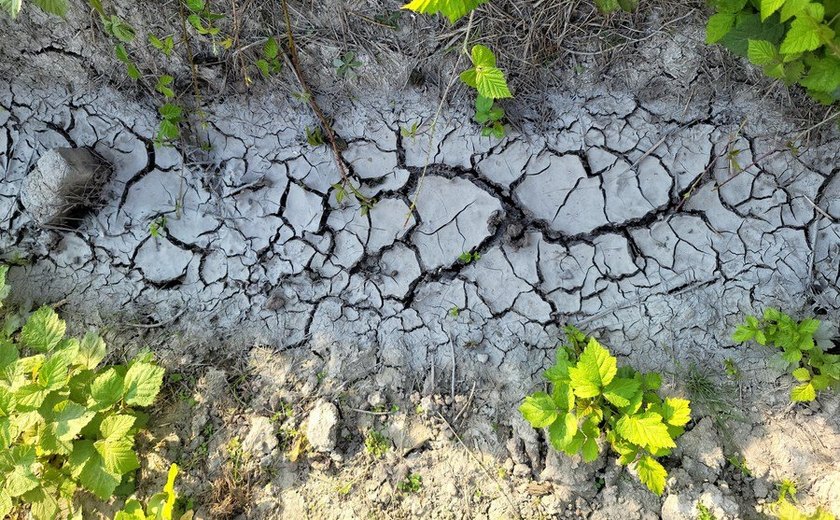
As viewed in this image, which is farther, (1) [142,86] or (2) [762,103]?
(1) [142,86]

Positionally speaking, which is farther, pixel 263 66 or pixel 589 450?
pixel 263 66

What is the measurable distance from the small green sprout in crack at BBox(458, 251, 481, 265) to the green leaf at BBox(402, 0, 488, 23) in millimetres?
1102

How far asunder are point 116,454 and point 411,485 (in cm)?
110

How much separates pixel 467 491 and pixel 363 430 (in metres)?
0.46

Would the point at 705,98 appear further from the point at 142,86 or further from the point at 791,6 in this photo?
the point at 142,86

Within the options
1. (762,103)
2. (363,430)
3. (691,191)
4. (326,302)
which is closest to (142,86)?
(326,302)

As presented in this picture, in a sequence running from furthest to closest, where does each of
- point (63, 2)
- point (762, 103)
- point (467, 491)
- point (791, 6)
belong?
point (762, 103) → point (467, 491) → point (63, 2) → point (791, 6)

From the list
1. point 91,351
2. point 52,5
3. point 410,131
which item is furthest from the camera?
point 410,131

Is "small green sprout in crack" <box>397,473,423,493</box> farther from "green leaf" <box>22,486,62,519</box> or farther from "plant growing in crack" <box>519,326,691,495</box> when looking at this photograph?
Result: "green leaf" <box>22,486,62,519</box>

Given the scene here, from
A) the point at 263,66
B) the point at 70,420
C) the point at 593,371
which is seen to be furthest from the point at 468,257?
the point at 70,420

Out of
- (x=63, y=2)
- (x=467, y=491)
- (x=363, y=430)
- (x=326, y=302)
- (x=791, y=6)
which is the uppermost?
(x=63, y=2)

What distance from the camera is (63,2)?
5.60ft

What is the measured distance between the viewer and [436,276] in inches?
93.4

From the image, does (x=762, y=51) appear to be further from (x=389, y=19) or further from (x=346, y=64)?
(x=346, y=64)
